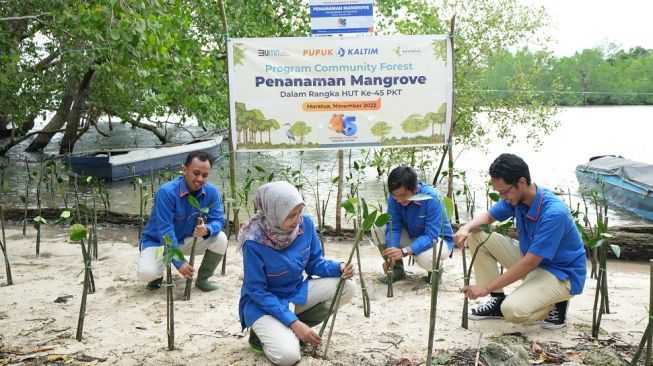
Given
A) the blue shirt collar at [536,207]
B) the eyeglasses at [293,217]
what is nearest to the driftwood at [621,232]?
the blue shirt collar at [536,207]

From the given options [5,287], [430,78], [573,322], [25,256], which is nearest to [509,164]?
[573,322]

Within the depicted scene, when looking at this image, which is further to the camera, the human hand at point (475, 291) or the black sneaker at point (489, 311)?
the black sneaker at point (489, 311)

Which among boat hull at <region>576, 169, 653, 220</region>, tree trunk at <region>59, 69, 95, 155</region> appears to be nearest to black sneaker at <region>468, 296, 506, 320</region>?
boat hull at <region>576, 169, 653, 220</region>

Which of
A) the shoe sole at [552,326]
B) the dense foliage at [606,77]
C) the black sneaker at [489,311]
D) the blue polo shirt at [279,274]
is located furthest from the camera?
the dense foliage at [606,77]

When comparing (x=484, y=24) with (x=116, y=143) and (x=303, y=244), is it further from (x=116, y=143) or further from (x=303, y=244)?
(x=116, y=143)

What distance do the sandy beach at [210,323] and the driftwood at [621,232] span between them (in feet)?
2.09

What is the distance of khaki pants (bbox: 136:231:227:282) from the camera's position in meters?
4.40

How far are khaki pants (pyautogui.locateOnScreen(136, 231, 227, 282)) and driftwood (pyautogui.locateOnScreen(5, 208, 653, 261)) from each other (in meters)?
2.21

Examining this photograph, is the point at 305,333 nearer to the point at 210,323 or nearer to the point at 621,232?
the point at 210,323

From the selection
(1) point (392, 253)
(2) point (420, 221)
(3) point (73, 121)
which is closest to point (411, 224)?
(2) point (420, 221)

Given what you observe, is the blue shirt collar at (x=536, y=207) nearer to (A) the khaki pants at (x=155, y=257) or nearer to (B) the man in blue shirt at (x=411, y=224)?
(B) the man in blue shirt at (x=411, y=224)

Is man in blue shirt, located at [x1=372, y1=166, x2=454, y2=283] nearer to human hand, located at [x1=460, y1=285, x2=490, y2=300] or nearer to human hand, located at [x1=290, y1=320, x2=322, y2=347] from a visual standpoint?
human hand, located at [x1=460, y1=285, x2=490, y2=300]

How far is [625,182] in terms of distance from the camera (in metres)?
10.9

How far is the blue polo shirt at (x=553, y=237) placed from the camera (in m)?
3.46
